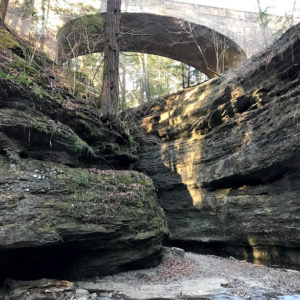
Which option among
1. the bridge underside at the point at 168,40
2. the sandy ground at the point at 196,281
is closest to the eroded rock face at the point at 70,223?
the sandy ground at the point at 196,281

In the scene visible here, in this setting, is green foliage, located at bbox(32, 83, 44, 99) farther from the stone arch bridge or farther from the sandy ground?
the stone arch bridge

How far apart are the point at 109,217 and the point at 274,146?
19.4 feet

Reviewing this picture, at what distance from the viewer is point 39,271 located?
281 inches

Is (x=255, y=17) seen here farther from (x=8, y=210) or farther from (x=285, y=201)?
(x=8, y=210)

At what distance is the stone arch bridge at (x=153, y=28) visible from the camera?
15.4 m

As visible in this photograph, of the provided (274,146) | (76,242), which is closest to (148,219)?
(76,242)

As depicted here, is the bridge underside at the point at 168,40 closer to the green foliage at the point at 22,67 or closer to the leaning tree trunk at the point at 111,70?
the leaning tree trunk at the point at 111,70

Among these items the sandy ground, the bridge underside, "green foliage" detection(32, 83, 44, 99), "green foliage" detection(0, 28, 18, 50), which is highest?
the bridge underside

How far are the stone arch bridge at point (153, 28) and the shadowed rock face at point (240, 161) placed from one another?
4.62 meters

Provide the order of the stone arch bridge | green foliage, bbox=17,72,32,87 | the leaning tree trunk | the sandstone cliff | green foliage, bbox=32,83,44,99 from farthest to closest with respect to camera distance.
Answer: the stone arch bridge, the leaning tree trunk, green foliage, bbox=32,83,44,99, green foliage, bbox=17,72,32,87, the sandstone cliff

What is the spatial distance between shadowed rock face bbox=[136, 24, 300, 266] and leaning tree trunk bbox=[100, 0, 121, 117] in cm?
401

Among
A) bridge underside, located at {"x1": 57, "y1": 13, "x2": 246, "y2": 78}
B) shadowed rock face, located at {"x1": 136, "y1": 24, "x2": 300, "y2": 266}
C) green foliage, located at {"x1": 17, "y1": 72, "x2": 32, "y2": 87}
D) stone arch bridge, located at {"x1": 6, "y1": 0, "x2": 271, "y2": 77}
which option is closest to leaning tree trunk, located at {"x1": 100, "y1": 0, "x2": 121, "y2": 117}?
stone arch bridge, located at {"x1": 6, "y1": 0, "x2": 271, "y2": 77}

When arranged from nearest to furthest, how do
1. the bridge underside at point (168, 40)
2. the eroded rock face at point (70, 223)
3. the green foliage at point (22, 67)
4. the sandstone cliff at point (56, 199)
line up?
the eroded rock face at point (70, 223), the sandstone cliff at point (56, 199), the green foliage at point (22, 67), the bridge underside at point (168, 40)

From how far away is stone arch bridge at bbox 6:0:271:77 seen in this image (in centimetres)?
1544
